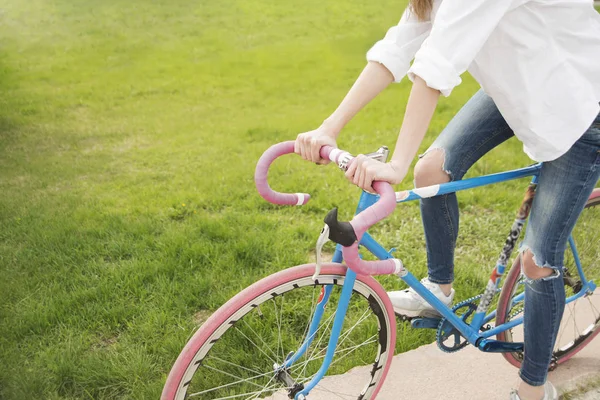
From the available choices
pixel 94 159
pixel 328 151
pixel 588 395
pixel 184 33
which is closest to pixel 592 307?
pixel 588 395

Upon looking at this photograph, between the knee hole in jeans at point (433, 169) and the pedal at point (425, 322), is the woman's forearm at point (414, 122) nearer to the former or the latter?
the knee hole in jeans at point (433, 169)

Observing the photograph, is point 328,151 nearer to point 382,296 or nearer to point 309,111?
point 382,296

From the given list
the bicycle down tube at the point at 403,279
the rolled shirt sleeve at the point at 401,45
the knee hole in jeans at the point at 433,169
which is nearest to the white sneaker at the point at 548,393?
the bicycle down tube at the point at 403,279

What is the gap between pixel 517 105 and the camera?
1666mm

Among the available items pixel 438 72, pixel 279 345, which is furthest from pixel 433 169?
pixel 279 345

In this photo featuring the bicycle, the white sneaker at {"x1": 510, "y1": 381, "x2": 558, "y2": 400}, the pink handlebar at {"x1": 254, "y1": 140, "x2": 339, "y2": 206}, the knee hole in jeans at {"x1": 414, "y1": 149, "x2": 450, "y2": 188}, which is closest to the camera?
the bicycle

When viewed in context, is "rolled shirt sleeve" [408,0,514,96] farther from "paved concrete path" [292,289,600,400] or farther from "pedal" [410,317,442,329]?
"paved concrete path" [292,289,600,400]

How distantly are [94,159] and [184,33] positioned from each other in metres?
5.65

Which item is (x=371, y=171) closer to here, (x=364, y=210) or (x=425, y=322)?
(x=364, y=210)

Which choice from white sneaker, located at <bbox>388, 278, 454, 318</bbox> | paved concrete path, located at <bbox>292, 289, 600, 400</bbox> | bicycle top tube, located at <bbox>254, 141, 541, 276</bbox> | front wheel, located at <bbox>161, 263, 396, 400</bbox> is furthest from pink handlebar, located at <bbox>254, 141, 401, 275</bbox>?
paved concrete path, located at <bbox>292, 289, 600, 400</bbox>

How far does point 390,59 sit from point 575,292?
1407 mm

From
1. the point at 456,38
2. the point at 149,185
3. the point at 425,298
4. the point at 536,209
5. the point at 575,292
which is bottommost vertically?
the point at 149,185

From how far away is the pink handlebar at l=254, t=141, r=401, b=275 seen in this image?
4.58 ft

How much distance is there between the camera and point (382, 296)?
1898mm
